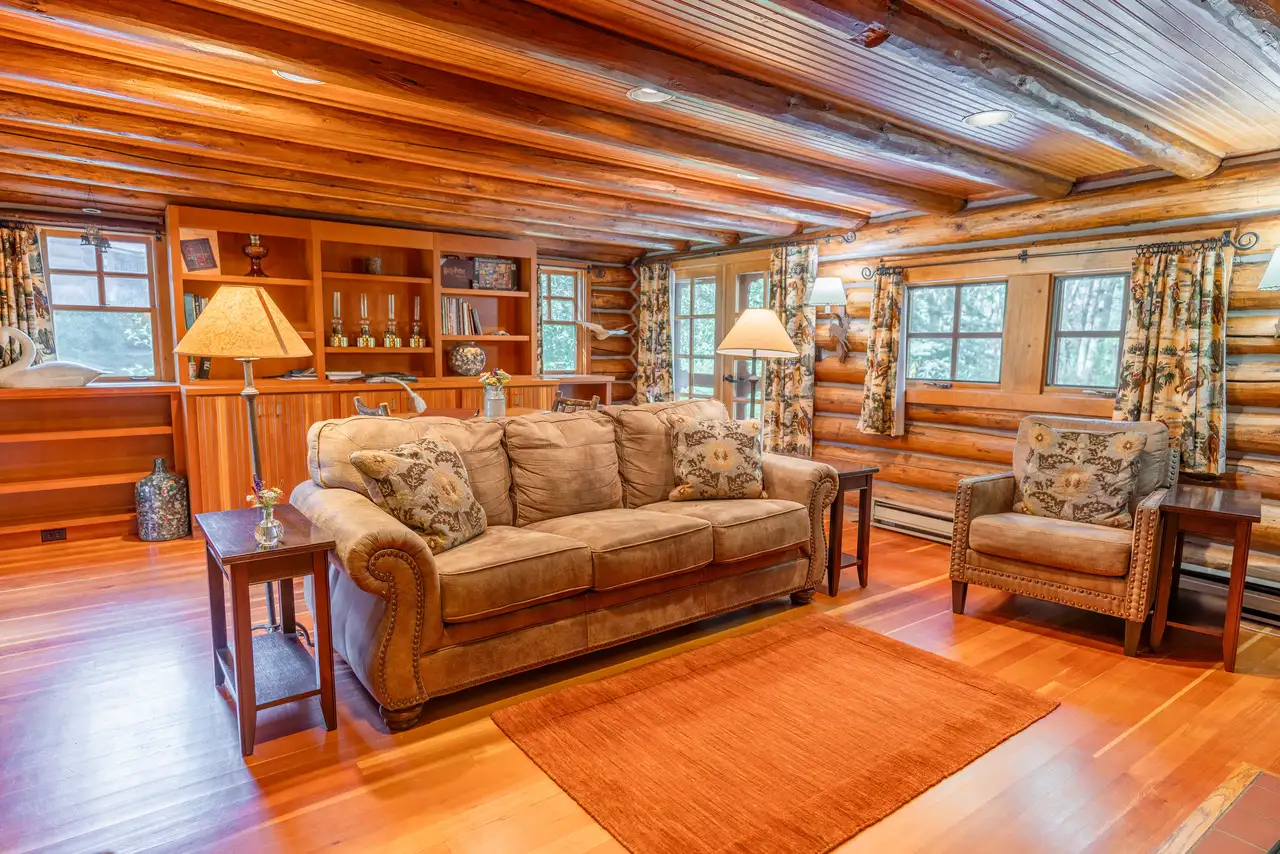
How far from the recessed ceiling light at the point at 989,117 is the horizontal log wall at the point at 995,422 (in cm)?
162

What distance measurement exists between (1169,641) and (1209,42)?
2.53m

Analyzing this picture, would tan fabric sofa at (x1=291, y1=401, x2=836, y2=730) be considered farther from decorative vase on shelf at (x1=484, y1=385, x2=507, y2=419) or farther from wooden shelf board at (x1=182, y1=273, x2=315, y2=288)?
wooden shelf board at (x1=182, y1=273, x2=315, y2=288)

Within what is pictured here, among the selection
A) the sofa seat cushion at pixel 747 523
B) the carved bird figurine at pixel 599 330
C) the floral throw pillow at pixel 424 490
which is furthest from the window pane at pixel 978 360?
the floral throw pillow at pixel 424 490

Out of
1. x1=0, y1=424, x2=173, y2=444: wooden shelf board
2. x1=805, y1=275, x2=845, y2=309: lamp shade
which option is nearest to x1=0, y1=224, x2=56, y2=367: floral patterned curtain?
x1=0, y1=424, x2=173, y2=444: wooden shelf board

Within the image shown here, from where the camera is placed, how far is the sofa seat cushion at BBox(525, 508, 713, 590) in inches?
114

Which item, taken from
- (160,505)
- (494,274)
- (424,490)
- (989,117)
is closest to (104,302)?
(160,505)

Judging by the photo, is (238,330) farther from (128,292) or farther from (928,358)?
(928,358)

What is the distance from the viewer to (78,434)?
459 centimetres

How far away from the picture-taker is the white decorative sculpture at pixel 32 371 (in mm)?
4359

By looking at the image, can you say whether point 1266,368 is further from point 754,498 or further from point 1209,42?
point 754,498

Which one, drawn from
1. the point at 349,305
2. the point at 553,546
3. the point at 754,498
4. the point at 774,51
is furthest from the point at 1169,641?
the point at 349,305

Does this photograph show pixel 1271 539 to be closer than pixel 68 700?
No

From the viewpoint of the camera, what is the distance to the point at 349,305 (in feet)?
19.0

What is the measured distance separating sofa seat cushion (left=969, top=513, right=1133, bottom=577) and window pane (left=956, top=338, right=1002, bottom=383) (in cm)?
145
